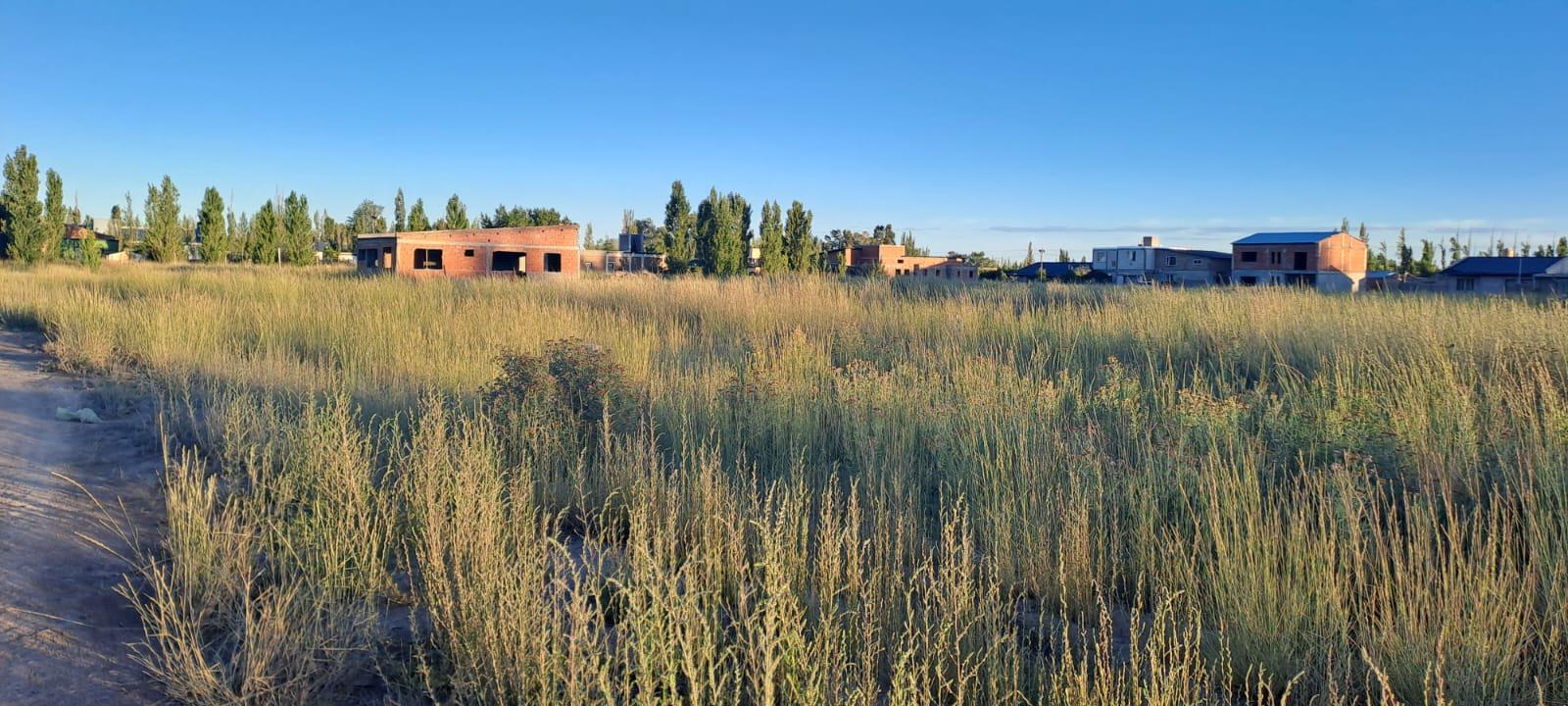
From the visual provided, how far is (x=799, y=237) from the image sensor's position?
5425cm

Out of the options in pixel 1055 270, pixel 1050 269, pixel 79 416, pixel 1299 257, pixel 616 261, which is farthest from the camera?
pixel 1055 270

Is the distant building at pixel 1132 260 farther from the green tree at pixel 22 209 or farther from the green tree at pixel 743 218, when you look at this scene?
the green tree at pixel 22 209

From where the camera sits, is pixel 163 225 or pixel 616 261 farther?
pixel 616 261

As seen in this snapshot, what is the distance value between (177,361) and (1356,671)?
9.25 m

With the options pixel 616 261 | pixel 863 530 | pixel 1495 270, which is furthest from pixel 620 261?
pixel 863 530

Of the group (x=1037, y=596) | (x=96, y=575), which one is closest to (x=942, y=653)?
(x=1037, y=596)

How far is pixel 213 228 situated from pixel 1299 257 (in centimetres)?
7129

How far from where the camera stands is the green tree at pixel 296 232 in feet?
154

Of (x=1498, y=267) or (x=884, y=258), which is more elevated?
(x=884, y=258)

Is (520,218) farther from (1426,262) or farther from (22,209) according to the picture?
(1426,262)

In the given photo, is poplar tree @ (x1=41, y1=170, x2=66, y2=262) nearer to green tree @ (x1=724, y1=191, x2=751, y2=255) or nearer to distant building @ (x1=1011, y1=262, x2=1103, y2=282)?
green tree @ (x1=724, y1=191, x2=751, y2=255)

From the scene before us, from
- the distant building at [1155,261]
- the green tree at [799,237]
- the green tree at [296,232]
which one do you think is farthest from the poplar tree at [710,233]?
the distant building at [1155,261]

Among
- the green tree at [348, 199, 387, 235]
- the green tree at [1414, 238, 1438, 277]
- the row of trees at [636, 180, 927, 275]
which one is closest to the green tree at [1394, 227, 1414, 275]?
the green tree at [1414, 238, 1438, 277]

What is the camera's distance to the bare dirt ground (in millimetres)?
2656
